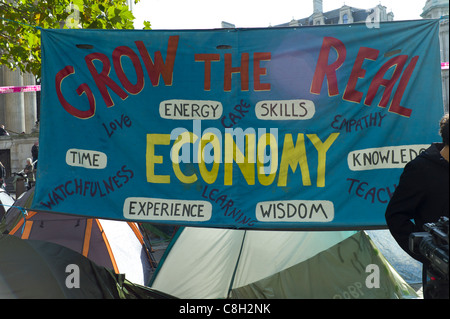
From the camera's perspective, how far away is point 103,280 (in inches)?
189

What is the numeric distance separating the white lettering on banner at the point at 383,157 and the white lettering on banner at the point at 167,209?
50.2 inches

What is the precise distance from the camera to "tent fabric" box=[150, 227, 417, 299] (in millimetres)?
4941

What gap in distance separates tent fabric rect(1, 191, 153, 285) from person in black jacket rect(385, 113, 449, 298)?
13.4ft

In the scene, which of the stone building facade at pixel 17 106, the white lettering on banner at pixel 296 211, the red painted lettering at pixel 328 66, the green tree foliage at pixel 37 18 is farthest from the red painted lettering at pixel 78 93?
the stone building facade at pixel 17 106

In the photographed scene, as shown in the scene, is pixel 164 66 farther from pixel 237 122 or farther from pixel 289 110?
pixel 289 110

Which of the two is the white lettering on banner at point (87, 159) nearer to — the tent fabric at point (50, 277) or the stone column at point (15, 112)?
the tent fabric at point (50, 277)

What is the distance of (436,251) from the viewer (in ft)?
8.14

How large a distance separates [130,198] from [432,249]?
2.49 m

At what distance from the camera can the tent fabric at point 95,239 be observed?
20.5 feet

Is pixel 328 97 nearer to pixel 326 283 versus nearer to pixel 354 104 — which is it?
pixel 354 104

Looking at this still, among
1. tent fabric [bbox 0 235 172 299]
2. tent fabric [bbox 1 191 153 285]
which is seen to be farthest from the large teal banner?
tent fabric [bbox 1 191 153 285]

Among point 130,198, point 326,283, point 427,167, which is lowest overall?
point 326,283
